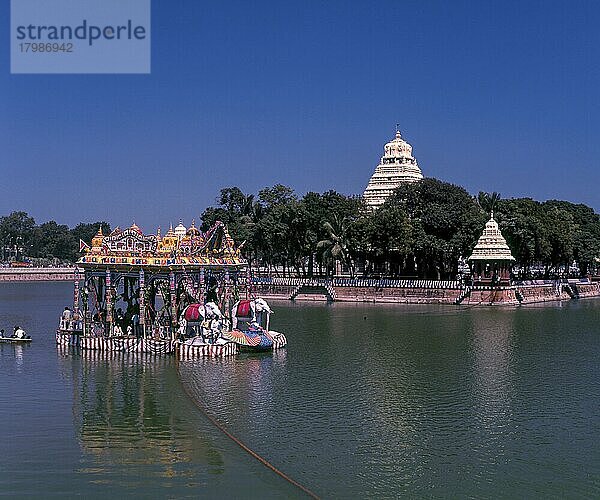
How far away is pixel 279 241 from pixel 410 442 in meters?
53.4

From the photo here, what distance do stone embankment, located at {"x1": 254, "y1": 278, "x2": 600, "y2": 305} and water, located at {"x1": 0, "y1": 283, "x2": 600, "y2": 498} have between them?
22150 mm

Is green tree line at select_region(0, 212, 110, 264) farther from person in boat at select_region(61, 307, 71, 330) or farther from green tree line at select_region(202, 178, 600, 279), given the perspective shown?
person in boat at select_region(61, 307, 71, 330)

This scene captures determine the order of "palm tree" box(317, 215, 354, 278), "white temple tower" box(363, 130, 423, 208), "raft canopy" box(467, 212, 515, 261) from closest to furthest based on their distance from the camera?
"raft canopy" box(467, 212, 515, 261) < "palm tree" box(317, 215, 354, 278) < "white temple tower" box(363, 130, 423, 208)

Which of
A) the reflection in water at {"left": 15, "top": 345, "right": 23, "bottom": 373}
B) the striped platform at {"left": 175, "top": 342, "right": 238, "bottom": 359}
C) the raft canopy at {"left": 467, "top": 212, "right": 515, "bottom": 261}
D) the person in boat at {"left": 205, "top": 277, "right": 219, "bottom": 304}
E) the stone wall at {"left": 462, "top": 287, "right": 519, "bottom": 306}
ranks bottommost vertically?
the reflection in water at {"left": 15, "top": 345, "right": 23, "bottom": 373}

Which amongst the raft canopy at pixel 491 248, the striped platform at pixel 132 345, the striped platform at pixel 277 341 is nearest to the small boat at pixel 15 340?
the striped platform at pixel 132 345

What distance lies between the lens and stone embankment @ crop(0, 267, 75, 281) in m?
110

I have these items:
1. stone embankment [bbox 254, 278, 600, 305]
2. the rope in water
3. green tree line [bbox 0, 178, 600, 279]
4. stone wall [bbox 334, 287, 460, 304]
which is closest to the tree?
green tree line [bbox 0, 178, 600, 279]

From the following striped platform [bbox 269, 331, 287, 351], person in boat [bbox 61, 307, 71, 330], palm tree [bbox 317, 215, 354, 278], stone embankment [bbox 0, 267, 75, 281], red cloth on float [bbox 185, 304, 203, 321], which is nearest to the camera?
red cloth on float [bbox 185, 304, 203, 321]

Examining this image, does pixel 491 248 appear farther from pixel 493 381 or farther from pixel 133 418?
pixel 133 418

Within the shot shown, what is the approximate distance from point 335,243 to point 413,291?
8667mm

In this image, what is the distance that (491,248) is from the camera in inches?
2319

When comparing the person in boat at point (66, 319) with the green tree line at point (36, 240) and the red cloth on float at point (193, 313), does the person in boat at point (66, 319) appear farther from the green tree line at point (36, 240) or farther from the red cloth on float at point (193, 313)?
the green tree line at point (36, 240)

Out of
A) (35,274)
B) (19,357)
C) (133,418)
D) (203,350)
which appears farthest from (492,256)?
(35,274)

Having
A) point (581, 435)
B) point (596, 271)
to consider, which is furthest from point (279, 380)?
point (596, 271)
